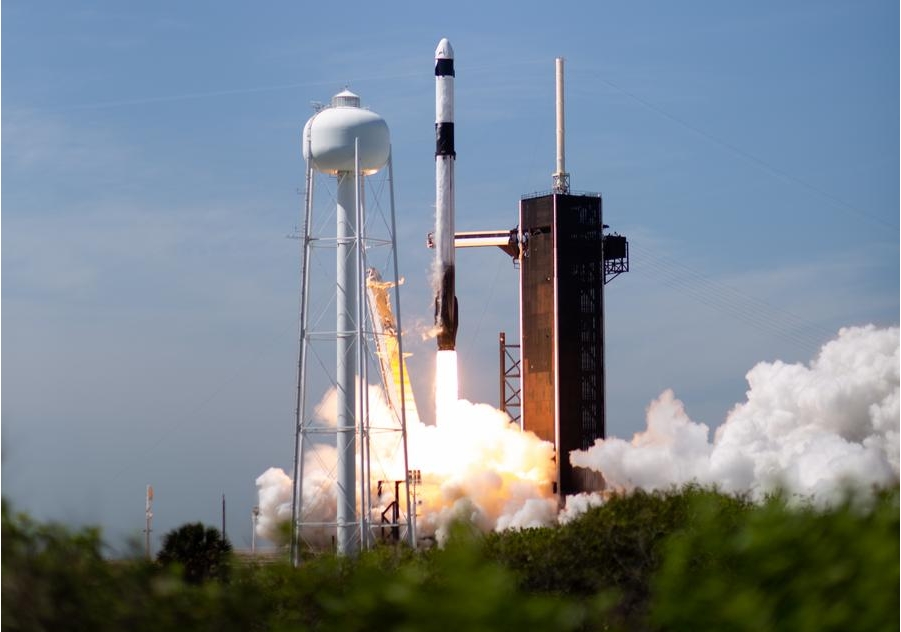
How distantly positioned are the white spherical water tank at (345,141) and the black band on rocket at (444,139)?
A: 370 inches

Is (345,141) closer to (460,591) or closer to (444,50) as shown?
(444,50)

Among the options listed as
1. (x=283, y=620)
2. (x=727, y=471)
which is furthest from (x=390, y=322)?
(x=283, y=620)

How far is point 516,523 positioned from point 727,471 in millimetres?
9471

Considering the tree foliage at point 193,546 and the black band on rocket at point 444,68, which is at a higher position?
the black band on rocket at point 444,68

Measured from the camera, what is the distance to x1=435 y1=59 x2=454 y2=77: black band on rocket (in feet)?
211

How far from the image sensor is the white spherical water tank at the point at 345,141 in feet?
178

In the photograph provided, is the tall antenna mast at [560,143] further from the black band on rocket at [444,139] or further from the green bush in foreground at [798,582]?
the green bush in foreground at [798,582]

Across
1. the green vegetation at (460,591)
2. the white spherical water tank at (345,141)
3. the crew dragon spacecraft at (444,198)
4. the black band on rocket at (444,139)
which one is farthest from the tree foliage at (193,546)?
the black band on rocket at (444,139)

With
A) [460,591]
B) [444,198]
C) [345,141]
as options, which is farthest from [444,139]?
[460,591]

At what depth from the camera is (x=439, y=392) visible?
6575 centimetres

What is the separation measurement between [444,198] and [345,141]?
38.3 ft

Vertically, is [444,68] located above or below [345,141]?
above

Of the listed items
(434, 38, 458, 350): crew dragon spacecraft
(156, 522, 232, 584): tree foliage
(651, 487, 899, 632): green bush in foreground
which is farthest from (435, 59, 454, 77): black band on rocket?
(651, 487, 899, 632): green bush in foreground

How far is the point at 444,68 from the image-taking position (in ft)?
211
